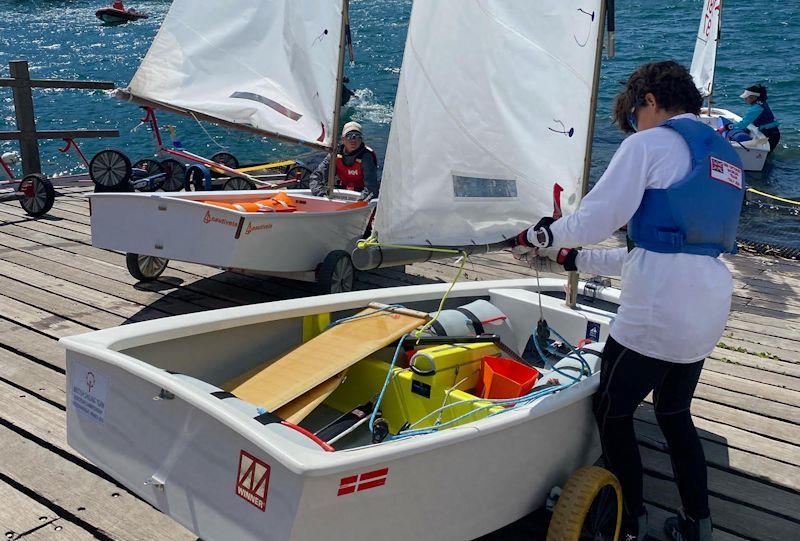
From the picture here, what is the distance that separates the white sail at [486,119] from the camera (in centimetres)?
333

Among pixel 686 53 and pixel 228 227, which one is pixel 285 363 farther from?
pixel 686 53

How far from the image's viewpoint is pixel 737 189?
2.56 metres

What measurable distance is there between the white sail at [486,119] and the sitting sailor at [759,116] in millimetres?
11475

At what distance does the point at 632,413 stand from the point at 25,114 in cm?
798

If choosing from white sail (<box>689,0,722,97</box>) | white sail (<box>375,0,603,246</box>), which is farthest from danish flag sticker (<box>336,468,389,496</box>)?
white sail (<box>689,0,722,97</box>)

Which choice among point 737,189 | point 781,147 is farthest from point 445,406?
point 781,147

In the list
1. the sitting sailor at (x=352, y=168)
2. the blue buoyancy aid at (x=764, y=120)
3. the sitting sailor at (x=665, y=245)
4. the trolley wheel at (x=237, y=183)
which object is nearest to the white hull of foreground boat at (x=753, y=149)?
the blue buoyancy aid at (x=764, y=120)

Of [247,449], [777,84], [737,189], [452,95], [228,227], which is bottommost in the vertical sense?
[247,449]

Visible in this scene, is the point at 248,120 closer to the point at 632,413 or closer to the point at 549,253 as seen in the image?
the point at 549,253

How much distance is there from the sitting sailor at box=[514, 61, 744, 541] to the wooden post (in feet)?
24.5

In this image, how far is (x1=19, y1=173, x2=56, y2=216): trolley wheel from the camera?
723 centimetres

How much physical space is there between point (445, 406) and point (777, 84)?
69.8ft

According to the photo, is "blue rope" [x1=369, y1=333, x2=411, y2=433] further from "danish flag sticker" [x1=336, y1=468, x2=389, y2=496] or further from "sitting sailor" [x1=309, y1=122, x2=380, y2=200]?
"sitting sailor" [x1=309, y1=122, x2=380, y2=200]

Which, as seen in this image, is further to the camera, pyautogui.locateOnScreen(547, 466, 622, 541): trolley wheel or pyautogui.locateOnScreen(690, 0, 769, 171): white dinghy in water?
pyautogui.locateOnScreen(690, 0, 769, 171): white dinghy in water
